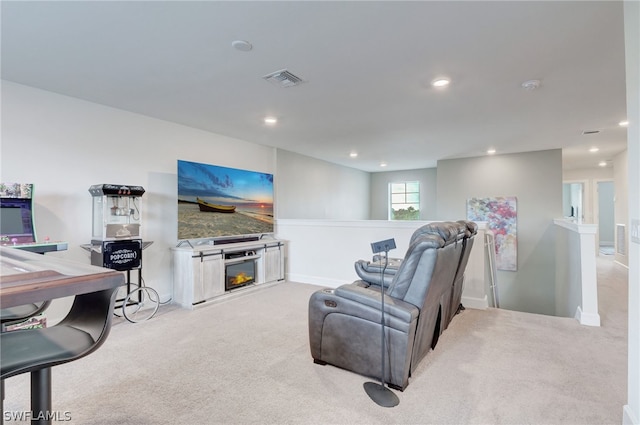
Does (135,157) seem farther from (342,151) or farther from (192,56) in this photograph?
(342,151)

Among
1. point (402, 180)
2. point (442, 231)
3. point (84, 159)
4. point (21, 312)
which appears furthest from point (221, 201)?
point (402, 180)

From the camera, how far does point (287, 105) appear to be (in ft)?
12.3

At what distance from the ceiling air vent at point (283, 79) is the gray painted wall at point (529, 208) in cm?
541

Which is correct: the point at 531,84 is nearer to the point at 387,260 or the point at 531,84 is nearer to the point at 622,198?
the point at 387,260

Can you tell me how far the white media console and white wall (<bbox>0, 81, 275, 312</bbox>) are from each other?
37cm

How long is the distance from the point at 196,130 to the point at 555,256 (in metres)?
7.05

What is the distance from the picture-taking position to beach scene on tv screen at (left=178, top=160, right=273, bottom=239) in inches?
171

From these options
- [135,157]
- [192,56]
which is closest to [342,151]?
[135,157]

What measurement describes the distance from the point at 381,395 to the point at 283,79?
279 cm

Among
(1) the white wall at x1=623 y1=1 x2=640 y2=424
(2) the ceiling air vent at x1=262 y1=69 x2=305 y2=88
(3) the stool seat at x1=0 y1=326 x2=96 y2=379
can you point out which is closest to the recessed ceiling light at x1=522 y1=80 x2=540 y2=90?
(1) the white wall at x1=623 y1=1 x2=640 y2=424

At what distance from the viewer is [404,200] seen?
9.55m

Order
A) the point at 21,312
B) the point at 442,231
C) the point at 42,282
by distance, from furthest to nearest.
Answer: the point at 442,231 → the point at 21,312 → the point at 42,282

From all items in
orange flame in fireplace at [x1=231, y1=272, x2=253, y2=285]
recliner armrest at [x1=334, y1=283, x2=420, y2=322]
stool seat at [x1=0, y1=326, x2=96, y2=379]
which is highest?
stool seat at [x1=0, y1=326, x2=96, y2=379]

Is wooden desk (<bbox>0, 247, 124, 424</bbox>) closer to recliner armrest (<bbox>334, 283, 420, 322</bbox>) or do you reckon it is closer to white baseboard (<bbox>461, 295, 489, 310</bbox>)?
recliner armrest (<bbox>334, 283, 420, 322</bbox>)
